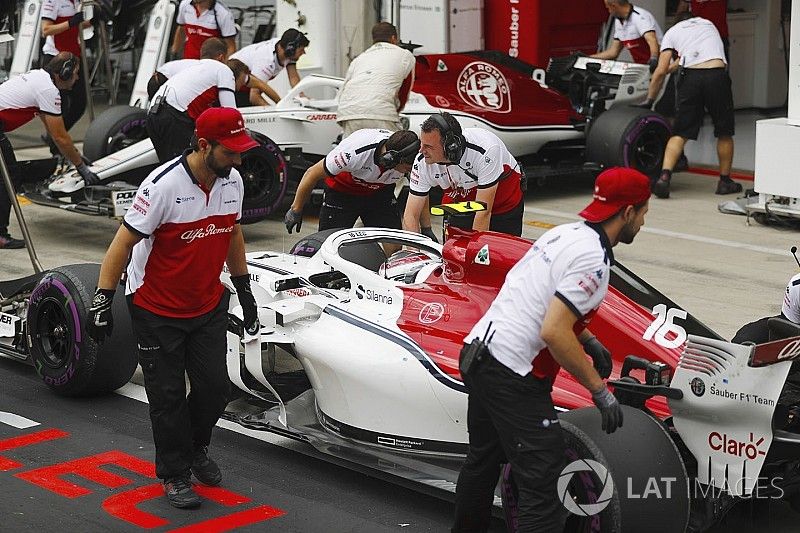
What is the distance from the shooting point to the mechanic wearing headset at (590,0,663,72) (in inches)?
537

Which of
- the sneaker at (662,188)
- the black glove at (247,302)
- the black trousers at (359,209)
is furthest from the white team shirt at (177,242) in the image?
the sneaker at (662,188)

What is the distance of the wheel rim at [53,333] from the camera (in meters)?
7.28

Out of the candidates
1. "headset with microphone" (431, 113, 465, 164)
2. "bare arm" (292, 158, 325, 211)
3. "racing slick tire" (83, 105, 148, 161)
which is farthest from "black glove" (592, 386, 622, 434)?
"racing slick tire" (83, 105, 148, 161)

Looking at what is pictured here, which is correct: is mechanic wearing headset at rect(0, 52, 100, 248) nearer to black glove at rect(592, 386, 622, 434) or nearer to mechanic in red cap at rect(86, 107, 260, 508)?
mechanic in red cap at rect(86, 107, 260, 508)

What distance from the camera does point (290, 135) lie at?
467 inches

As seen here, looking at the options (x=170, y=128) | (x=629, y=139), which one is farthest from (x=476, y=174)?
(x=629, y=139)

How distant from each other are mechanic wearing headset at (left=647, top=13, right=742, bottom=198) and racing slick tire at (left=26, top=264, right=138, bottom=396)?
7007 millimetres

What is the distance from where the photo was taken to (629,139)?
41.8 feet

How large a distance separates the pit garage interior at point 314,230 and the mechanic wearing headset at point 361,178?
171cm

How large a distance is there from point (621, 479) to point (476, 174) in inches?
128

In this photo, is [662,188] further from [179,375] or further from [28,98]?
[179,375]

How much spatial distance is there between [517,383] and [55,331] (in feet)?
11.2

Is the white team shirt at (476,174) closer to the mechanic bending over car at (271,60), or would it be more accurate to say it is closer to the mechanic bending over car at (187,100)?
the mechanic bending over car at (187,100)

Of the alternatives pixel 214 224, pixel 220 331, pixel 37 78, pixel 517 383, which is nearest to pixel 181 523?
pixel 220 331
